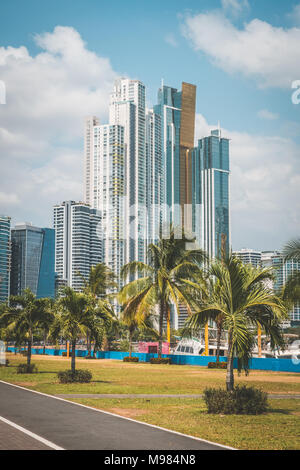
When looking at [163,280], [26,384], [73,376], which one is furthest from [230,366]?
[163,280]

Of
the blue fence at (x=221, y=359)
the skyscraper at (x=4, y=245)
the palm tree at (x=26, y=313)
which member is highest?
the skyscraper at (x=4, y=245)

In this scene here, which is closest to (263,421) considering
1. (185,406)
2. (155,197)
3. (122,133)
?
(185,406)

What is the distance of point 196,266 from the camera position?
1692 inches

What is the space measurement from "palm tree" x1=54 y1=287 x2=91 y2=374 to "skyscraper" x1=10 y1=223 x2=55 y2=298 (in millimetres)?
74623

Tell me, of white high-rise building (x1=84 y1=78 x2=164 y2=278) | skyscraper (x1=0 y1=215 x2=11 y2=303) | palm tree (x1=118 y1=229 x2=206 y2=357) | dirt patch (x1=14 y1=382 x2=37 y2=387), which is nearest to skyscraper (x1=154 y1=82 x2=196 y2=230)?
white high-rise building (x1=84 y1=78 x2=164 y2=278)

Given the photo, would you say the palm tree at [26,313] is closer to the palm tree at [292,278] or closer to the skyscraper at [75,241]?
the palm tree at [292,278]

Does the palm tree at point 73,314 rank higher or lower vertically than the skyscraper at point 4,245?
lower

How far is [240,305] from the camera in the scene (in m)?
16.2

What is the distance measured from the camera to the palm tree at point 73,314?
2534cm

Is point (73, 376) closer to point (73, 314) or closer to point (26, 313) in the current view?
point (73, 314)

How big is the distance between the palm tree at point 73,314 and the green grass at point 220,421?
7.80 meters

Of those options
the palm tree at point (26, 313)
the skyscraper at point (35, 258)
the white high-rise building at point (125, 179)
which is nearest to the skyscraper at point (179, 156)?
the white high-rise building at point (125, 179)

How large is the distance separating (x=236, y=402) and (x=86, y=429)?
16.5 feet

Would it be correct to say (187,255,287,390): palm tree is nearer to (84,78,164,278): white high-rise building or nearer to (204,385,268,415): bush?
(204,385,268,415): bush
